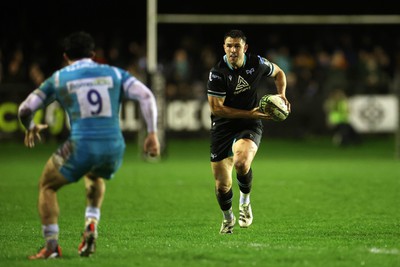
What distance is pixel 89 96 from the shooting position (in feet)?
25.9

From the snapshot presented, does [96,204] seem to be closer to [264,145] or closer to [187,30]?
[264,145]

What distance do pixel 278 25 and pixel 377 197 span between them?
58.4 ft

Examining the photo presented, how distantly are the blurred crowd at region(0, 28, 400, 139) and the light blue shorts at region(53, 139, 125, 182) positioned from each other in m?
17.0

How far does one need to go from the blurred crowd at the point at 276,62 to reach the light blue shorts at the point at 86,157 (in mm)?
17040

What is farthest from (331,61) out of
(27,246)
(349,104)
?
(27,246)

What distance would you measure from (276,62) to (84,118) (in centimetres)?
1942

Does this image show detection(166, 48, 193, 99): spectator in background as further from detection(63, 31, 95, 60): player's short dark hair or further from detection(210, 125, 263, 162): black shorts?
detection(63, 31, 95, 60): player's short dark hair

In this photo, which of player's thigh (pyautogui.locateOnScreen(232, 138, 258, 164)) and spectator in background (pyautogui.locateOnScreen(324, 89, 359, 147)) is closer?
player's thigh (pyautogui.locateOnScreen(232, 138, 258, 164))

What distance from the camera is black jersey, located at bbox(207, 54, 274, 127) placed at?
1032 centimetres

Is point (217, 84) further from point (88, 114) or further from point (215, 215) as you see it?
point (88, 114)

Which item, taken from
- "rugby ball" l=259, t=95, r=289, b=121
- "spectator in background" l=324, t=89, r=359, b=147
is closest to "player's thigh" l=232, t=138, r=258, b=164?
"rugby ball" l=259, t=95, r=289, b=121

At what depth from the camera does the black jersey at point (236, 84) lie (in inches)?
406

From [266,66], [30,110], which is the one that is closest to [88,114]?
[30,110]

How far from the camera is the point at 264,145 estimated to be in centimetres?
2572
